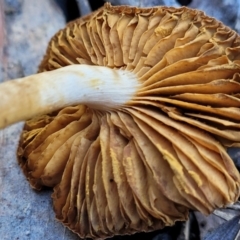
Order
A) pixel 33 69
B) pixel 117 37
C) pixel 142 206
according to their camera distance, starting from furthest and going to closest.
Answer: pixel 33 69
pixel 117 37
pixel 142 206

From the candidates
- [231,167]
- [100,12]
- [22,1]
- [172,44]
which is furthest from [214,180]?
[22,1]

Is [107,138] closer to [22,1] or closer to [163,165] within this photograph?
[163,165]

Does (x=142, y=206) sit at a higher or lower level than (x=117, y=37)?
lower

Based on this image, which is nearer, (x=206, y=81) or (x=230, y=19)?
(x=206, y=81)

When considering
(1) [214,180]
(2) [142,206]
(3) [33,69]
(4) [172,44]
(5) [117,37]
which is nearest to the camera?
(1) [214,180]

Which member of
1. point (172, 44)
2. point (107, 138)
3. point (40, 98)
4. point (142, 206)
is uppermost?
point (172, 44)
